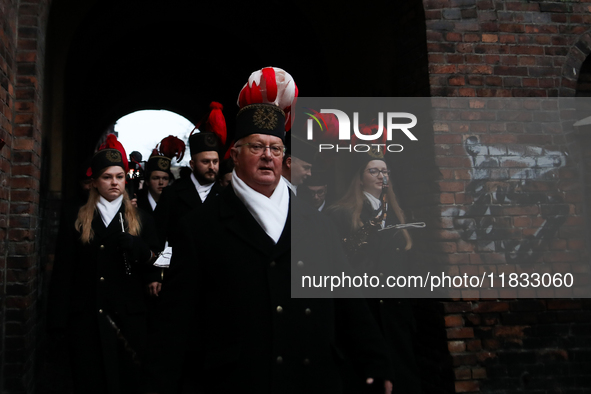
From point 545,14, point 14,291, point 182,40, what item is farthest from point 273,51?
point 14,291

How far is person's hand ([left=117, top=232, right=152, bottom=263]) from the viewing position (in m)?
3.69

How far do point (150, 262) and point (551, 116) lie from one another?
3.18m

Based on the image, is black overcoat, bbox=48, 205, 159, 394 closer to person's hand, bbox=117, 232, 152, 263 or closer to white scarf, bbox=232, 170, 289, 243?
person's hand, bbox=117, 232, 152, 263

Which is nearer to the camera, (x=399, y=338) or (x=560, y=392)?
(x=399, y=338)

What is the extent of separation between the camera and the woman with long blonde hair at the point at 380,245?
3.23 m

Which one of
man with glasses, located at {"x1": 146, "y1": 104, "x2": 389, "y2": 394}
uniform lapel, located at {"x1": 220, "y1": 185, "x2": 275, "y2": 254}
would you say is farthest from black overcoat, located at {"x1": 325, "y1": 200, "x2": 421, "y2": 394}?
uniform lapel, located at {"x1": 220, "y1": 185, "x2": 275, "y2": 254}

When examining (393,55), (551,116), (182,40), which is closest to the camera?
(551,116)

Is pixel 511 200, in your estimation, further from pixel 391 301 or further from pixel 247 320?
pixel 247 320

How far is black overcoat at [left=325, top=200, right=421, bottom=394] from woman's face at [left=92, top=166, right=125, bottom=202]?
5.15ft

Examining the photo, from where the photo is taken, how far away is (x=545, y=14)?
13.9 ft

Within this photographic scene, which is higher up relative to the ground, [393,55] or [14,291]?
[393,55]

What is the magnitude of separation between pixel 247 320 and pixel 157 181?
13.6 ft

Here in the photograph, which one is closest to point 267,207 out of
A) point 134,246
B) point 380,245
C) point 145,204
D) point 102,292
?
point 380,245

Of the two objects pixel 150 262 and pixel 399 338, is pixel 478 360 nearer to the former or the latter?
pixel 399 338
